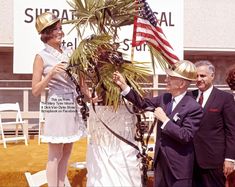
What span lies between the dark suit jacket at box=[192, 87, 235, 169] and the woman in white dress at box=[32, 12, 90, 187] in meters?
0.91

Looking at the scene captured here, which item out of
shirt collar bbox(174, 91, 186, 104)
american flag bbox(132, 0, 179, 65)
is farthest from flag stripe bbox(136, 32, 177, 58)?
shirt collar bbox(174, 91, 186, 104)

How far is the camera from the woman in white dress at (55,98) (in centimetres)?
341

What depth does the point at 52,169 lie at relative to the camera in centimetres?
344

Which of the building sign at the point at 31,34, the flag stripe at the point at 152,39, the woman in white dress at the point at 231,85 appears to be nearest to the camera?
the flag stripe at the point at 152,39

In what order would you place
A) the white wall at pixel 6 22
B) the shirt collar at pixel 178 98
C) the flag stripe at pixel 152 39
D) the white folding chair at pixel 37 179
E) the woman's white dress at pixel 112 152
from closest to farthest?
the woman's white dress at pixel 112 152 → the shirt collar at pixel 178 98 → the flag stripe at pixel 152 39 → the white folding chair at pixel 37 179 → the white wall at pixel 6 22

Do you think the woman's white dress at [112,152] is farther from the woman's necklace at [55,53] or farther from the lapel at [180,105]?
the woman's necklace at [55,53]

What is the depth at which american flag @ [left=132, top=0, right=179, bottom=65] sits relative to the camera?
10.6 feet

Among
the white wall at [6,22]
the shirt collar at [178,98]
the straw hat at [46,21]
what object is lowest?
the shirt collar at [178,98]

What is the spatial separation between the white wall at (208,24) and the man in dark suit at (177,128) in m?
7.30

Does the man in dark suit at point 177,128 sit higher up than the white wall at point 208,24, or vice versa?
the white wall at point 208,24

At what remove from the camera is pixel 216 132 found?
3.57 m

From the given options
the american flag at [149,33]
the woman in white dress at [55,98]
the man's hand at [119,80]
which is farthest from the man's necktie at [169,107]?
the woman in white dress at [55,98]

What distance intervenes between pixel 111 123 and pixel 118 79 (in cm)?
27

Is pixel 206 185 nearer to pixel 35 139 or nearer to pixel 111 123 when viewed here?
pixel 111 123
